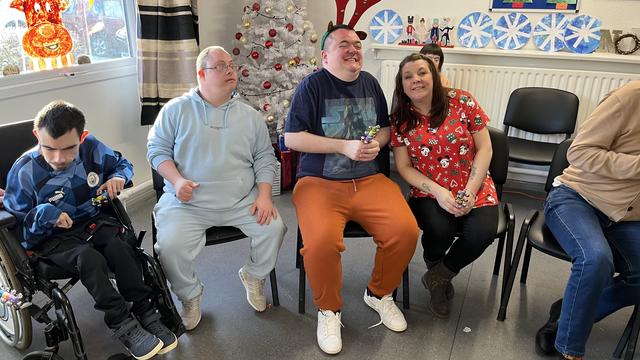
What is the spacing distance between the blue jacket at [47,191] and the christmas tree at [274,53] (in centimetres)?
186

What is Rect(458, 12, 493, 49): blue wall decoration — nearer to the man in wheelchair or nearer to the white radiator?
the white radiator

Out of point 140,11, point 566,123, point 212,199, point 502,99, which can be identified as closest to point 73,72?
point 140,11

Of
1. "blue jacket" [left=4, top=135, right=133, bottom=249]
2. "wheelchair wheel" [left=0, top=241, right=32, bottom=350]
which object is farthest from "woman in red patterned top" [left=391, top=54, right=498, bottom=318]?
"wheelchair wheel" [left=0, top=241, right=32, bottom=350]

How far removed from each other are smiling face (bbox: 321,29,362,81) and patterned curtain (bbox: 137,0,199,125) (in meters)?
1.41

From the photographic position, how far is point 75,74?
271cm

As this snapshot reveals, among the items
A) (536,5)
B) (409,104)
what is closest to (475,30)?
(536,5)

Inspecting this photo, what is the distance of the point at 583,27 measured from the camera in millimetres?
3230

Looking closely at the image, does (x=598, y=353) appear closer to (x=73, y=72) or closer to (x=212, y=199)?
(x=212, y=199)

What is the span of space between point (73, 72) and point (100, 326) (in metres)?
1.49

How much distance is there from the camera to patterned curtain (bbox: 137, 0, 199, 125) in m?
3.00

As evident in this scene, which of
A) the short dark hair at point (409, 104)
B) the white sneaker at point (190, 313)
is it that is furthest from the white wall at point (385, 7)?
the white sneaker at point (190, 313)

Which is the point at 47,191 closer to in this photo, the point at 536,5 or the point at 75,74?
the point at 75,74

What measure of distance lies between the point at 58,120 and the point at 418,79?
4.54 feet

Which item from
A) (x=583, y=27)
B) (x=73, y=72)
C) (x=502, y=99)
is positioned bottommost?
(x=502, y=99)
